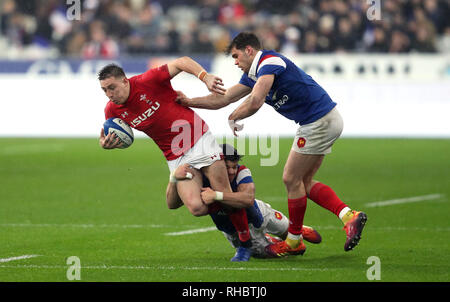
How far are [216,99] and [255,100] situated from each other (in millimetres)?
986

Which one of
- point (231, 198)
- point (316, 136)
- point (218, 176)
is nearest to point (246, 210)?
point (231, 198)

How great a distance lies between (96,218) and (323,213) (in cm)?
303

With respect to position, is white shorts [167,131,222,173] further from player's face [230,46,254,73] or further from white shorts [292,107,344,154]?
player's face [230,46,254,73]

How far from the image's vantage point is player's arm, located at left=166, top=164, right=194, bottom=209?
892 centimetres

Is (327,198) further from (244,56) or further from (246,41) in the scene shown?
(246,41)

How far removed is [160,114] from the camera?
909 centimetres

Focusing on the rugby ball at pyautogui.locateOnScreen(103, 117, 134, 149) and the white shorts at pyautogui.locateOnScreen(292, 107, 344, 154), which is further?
the rugby ball at pyautogui.locateOnScreen(103, 117, 134, 149)

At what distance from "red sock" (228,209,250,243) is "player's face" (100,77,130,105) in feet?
5.16

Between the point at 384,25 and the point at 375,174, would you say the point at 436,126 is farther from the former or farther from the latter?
the point at 375,174

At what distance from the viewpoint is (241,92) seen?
30.1 ft

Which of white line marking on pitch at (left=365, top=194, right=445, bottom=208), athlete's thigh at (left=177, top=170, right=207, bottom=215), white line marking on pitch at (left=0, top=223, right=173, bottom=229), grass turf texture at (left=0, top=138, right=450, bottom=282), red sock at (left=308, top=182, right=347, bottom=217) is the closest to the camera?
grass turf texture at (left=0, top=138, right=450, bottom=282)

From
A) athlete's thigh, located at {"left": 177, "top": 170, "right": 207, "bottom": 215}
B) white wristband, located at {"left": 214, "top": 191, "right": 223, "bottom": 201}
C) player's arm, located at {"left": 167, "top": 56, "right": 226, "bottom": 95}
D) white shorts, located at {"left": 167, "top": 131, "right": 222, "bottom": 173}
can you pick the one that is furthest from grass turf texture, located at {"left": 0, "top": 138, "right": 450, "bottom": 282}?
player's arm, located at {"left": 167, "top": 56, "right": 226, "bottom": 95}

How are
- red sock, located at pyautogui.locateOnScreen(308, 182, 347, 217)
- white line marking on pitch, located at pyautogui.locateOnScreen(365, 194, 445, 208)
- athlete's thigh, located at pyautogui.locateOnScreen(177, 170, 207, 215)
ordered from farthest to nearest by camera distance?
white line marking on pitch, located at pyautogui.locateOnScreen(365, 194, 445, 208)
red sock, located at pyautogui.locateOnScreen(308, 182, 347, 217)
athlete's thigh, located at pyautogui.locateOnScreen(177, 170, 207, 215)
